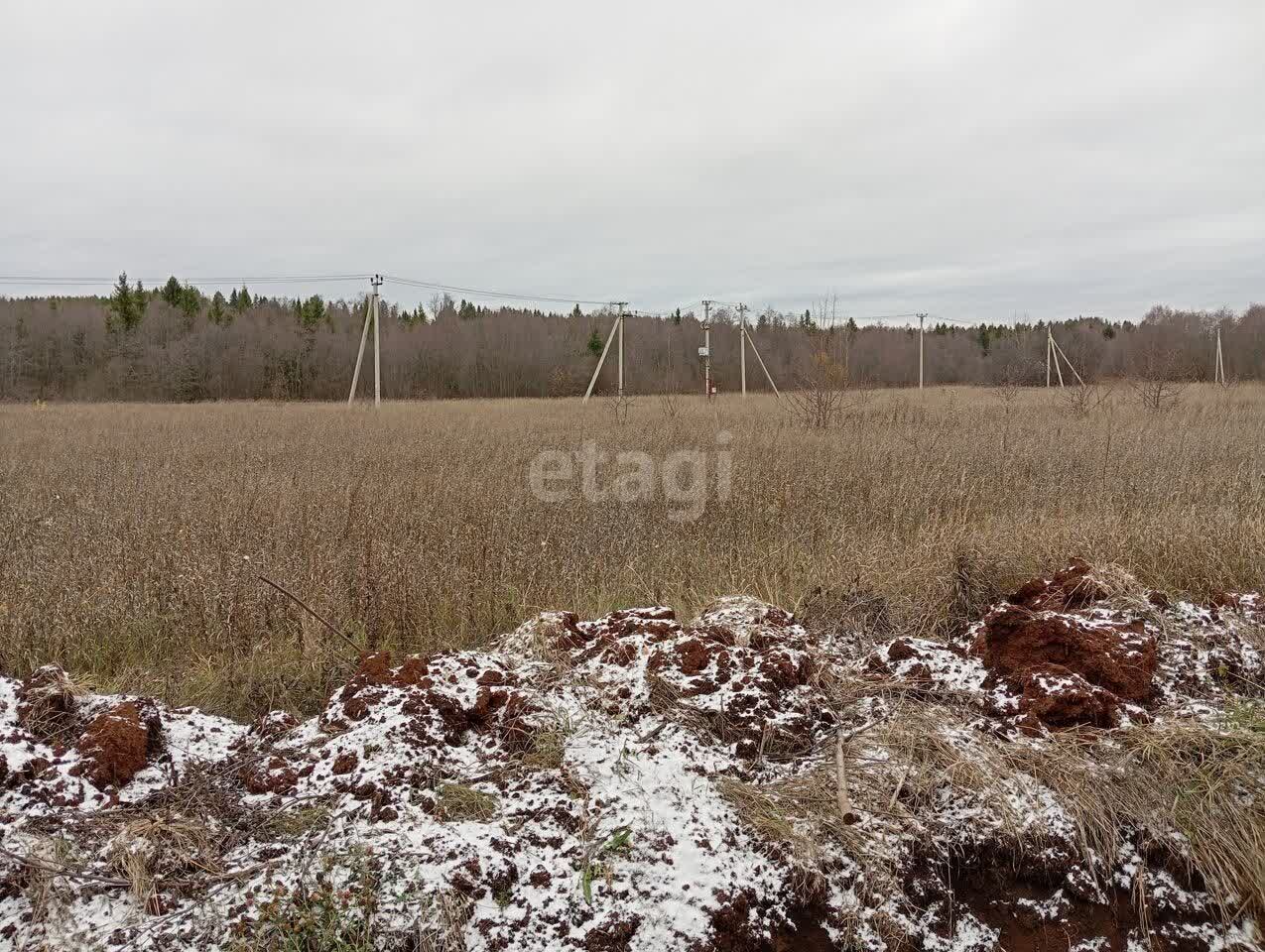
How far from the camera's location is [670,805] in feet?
7.20

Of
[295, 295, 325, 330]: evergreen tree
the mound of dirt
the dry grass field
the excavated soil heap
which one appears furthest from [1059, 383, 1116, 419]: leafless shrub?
[295, 295, 325, 330]: evergreen tree

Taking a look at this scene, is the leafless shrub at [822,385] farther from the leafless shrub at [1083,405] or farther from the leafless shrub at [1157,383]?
the leafless shrub at [1157,383]

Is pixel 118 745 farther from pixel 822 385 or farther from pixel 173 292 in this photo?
pixel 173 292

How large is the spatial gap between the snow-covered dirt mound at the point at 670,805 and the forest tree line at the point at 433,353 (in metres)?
43.5

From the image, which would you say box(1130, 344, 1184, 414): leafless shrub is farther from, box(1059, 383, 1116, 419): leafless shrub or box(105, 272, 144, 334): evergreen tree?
box(105, 272, 144, 334): evergreen tree

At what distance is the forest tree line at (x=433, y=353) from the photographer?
1949 inches

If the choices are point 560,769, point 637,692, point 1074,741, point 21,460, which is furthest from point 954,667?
point 21,460

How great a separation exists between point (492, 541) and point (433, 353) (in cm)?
5955

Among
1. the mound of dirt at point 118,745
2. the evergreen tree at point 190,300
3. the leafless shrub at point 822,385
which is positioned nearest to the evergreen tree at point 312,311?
the evergreen tree at point 190,300

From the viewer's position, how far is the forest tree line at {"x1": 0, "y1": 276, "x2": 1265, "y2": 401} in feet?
162

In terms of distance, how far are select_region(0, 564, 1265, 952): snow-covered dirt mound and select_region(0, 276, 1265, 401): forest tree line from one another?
43.5m

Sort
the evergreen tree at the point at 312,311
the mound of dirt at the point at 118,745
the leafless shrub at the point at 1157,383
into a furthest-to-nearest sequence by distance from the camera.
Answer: the evergreen tree at the point at 312,311
the leafless shrub at the point at 1157,383
the mound of dirt at the point at 118,745

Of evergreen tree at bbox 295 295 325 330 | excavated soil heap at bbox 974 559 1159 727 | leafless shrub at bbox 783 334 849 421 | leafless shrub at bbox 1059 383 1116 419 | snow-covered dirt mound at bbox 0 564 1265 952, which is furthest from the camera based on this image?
evergreen tree at bbox 295 295 325 330

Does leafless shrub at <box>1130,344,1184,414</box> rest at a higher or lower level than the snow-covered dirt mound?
higher
